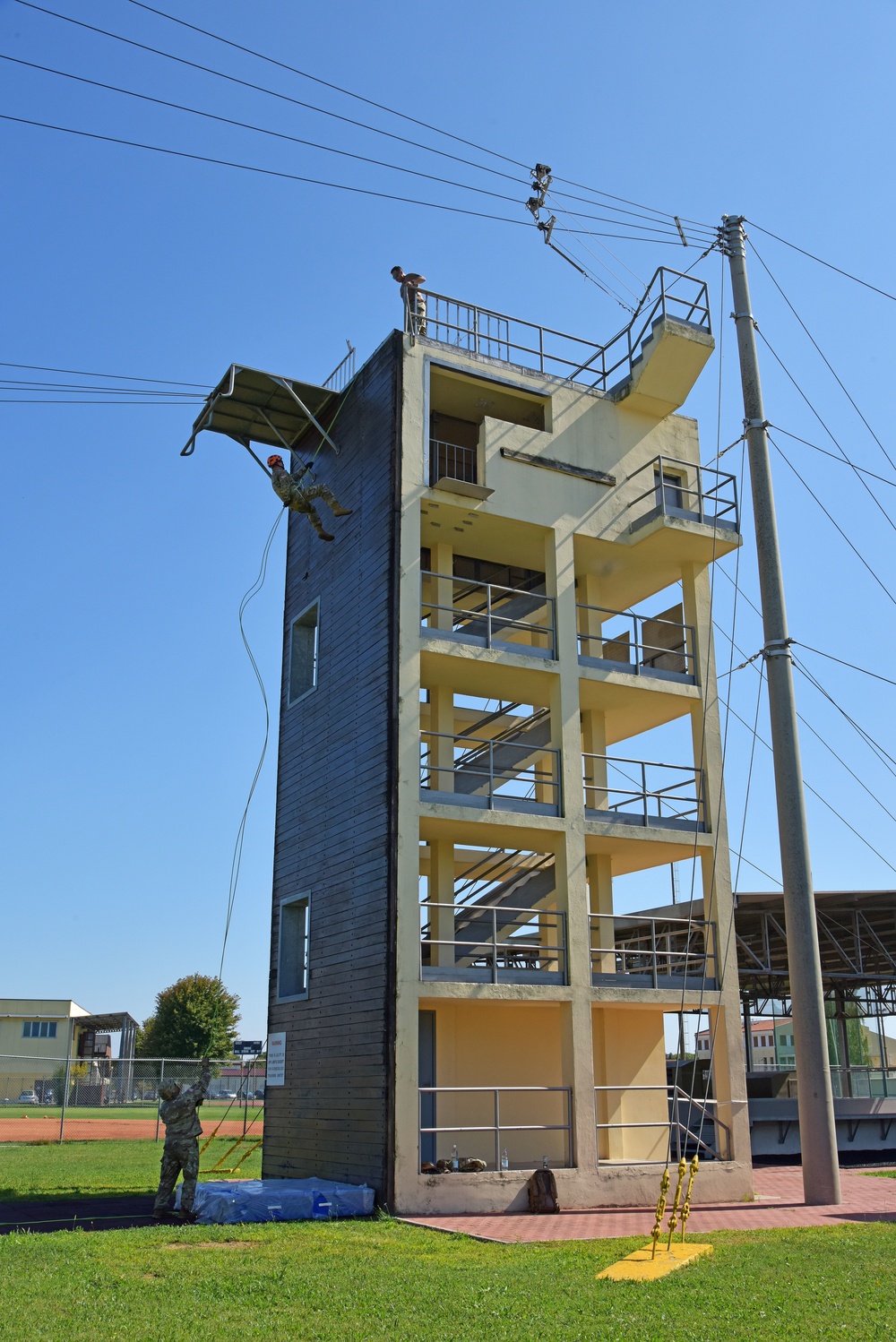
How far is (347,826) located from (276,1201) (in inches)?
241

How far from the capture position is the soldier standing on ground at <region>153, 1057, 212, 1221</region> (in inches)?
572

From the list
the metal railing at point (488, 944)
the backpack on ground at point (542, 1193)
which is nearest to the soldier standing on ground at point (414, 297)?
the metal railing at point (488, 944)

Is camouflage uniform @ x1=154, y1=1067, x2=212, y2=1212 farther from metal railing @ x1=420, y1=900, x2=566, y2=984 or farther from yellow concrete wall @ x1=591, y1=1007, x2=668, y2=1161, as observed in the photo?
yellow concrete wall @ x1=591, y1=1007, x2=668, y2=1161

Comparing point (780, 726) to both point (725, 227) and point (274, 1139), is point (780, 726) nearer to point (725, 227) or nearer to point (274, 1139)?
Result: point (725, 227)

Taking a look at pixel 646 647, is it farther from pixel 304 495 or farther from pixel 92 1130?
pixel 92 1130

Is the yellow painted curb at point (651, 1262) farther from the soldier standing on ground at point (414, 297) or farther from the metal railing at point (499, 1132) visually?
the soldier standing on ground at point (414, 297)

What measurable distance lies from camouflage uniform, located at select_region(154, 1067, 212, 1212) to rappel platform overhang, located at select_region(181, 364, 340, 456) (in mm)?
11663

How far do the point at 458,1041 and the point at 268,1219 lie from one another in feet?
18.0

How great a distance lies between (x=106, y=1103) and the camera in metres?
47.0

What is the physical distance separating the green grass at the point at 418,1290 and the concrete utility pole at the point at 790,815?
301 centimetres

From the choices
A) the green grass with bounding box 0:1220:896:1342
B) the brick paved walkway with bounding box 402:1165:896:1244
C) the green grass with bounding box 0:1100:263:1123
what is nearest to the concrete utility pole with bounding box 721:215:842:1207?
the brick paved walkway with bounding box 402:1165:896:1244

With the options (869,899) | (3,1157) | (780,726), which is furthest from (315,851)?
(869,899)

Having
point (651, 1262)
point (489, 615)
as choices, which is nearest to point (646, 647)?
point (489, 615)

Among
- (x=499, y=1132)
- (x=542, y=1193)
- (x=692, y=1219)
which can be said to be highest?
(x=499, y=1132)
